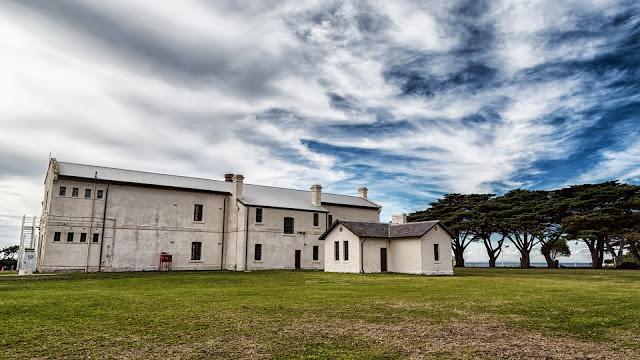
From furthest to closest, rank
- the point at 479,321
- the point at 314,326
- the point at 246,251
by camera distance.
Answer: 1. the point at 246,251
2. the point at 479,321
3. the point at 314,326

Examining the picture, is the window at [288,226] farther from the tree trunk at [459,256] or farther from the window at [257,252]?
the tree trunk at [459,256]

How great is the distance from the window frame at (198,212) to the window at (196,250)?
2208 mm

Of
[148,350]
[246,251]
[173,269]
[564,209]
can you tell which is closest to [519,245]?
[564,209]

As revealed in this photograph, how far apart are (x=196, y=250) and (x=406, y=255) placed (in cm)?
1966

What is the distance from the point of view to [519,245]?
192 feet

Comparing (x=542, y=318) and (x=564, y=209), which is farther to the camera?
(x=564, y=209)

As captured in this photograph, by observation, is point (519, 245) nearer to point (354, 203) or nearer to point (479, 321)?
point (354, 203)

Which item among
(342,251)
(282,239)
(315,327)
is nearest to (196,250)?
(282,239)

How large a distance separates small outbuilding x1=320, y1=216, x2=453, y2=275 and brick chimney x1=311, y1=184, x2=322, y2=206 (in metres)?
9.38

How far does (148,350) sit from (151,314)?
432 centimetres

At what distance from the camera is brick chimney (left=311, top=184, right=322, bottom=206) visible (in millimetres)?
49625

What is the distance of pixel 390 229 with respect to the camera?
→ 40.5m

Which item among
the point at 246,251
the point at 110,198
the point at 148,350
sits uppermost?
the point at 110,198

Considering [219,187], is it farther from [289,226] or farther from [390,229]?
[390,229]
